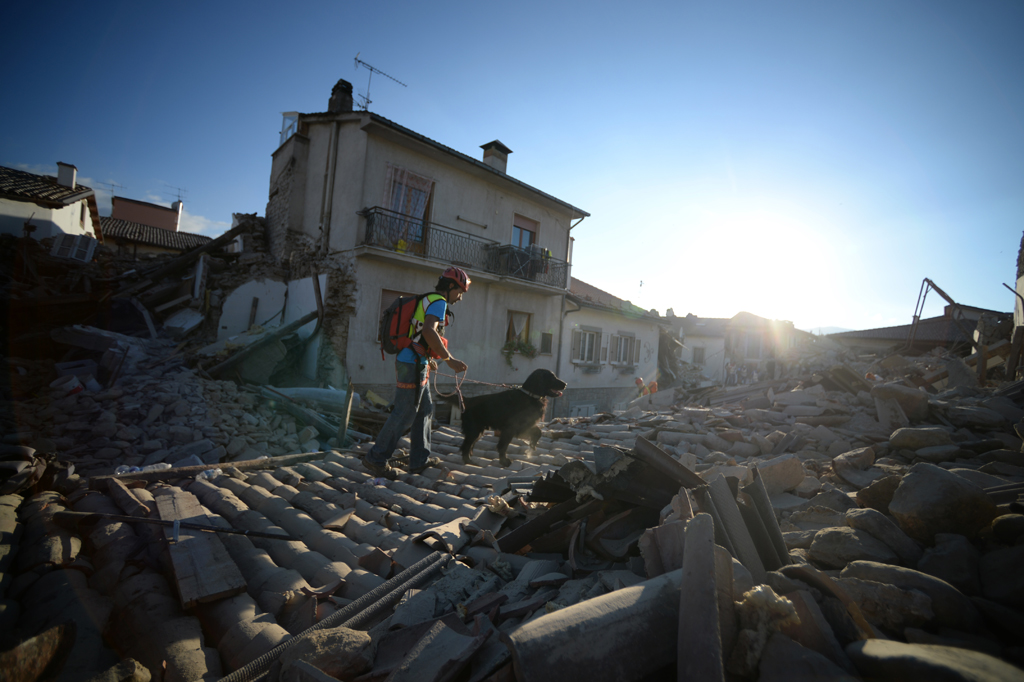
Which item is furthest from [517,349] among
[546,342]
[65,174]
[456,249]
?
[65,174]

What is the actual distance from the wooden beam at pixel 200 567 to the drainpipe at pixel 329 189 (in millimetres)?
10771

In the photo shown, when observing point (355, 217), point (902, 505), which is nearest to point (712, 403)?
point (902, 505)

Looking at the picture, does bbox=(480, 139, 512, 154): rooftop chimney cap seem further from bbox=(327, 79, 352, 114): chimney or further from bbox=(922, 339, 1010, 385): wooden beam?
bbox=(922, 339, 1010, 385): wooden beam

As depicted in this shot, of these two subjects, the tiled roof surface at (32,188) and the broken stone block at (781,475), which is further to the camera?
the tiled roof surface at (32,188)

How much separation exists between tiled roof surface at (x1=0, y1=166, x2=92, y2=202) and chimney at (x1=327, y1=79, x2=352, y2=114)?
11.0 m

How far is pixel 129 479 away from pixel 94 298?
11.5 metres

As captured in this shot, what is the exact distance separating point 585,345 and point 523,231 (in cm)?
549

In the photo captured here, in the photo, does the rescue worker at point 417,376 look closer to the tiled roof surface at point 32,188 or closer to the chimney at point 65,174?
the tiled roof surface at point 32,188

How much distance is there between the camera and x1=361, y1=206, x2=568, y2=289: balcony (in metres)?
11.6

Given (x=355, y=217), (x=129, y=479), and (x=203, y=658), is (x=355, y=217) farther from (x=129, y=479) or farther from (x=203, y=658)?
(x=203, y=658)

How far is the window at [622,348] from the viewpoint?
19422 millimetres

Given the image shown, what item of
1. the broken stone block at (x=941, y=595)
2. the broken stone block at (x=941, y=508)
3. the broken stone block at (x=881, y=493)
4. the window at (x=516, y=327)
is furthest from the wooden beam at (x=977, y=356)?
the window at (x=516, y=327)

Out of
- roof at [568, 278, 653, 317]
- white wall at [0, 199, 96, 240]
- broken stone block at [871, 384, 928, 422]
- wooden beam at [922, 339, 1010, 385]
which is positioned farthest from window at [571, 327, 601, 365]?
white wall at [0, 199, 96, 240]

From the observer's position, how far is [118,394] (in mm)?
7660
